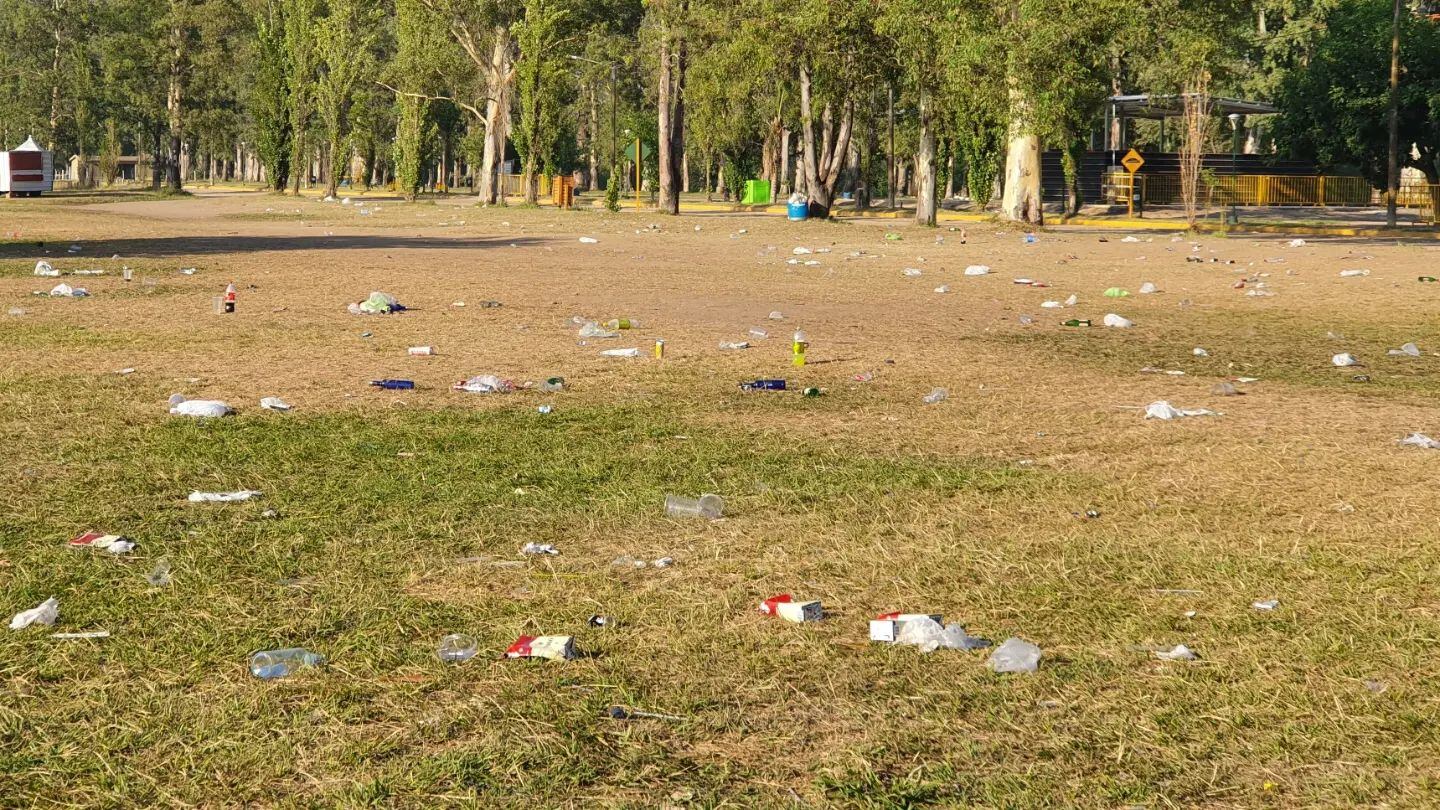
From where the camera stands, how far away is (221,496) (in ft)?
19.6

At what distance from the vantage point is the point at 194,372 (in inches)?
376

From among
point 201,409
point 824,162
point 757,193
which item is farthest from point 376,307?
point 757,193

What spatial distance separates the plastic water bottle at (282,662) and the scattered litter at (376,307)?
31.6ft

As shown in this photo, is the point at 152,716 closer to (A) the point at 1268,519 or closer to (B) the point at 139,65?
(A) the point at 1268,519

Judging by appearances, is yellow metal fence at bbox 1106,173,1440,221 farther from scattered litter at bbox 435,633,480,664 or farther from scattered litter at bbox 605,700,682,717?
scattered litter at bbox 605,700,682,717

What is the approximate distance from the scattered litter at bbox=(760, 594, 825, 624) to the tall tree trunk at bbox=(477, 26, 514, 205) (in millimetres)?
50503

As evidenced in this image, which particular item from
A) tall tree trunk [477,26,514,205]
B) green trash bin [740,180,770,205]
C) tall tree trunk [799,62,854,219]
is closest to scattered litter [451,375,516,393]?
tall tree trunk [799,62,854,219]

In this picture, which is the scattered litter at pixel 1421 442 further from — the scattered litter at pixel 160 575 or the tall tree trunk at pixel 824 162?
the tall tree trunk at pixel 824 162

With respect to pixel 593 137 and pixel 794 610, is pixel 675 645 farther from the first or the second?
pixel 593 137

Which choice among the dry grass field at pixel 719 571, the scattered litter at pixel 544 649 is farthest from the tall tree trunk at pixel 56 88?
the scattered litter at pixel 544 649

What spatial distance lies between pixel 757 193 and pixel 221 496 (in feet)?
174

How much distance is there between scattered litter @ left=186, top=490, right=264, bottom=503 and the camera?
5926mm

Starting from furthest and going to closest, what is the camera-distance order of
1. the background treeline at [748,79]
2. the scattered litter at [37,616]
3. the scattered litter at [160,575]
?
the background treeline at [748,79]
the scattered litter at [160,575]
the scattered litter at [37,616]

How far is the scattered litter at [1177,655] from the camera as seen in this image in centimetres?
412
